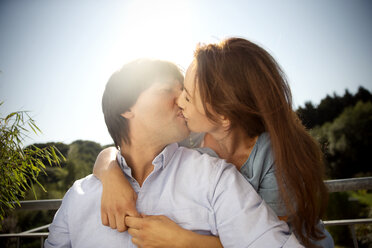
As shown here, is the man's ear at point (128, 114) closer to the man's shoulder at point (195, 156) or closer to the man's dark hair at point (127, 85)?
the man's dark hair at point (127, 85)

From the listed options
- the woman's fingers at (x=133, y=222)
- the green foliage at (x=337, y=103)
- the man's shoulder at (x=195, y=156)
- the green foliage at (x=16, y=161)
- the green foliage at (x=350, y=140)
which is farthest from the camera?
the green foliage at (x=337, y=103)

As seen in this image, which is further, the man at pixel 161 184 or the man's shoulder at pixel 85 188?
the man's shoulder at pixel 85 188

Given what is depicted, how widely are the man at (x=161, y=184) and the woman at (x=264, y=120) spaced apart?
11 cm

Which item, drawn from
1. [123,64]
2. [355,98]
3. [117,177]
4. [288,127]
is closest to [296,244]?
[288,127]

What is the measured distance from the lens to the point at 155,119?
1.25 metres

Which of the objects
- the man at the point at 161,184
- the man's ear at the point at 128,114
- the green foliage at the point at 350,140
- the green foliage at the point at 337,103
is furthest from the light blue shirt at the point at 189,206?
the green foliage at the point at 337,103

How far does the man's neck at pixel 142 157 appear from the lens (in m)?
1.32

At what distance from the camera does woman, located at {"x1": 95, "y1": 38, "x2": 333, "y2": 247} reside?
110 cm

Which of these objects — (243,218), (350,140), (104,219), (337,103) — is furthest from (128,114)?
(350,140)

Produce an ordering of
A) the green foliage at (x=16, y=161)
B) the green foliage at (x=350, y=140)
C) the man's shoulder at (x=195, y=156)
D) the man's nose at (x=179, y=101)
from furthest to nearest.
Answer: the green foliage at (x=350, y=140)
the green foliage at (x=16, y=161)
the man's nose at (x=179, y=101)
the man's shoulder at (x=195, y=156)

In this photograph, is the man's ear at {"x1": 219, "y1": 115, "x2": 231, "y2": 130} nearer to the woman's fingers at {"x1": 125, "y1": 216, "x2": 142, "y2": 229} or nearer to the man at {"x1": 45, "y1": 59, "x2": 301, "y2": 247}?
the man at {"x1": 45, "y1": 59, "x2": 301, "y2": 247}

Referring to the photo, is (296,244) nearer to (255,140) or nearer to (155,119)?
(255,140)

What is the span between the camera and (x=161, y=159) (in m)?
1.23

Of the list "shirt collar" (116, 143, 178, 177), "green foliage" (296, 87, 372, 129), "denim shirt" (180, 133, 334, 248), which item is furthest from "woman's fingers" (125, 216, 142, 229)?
"green foliage" (296, 87, 372, 129)
